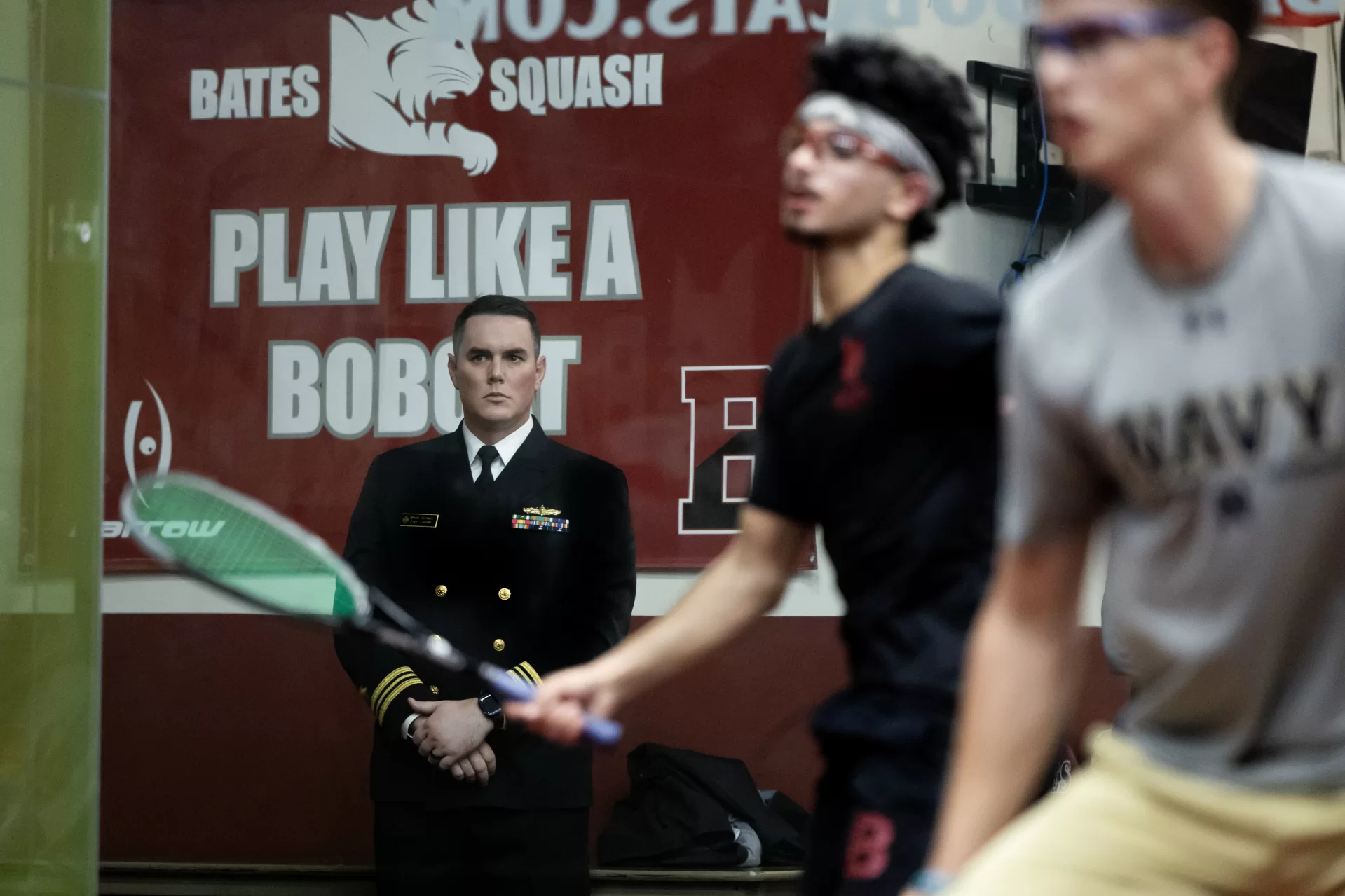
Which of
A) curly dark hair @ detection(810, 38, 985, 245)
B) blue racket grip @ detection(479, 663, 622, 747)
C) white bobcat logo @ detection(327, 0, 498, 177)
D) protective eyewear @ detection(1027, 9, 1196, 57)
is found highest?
white bobcat logo @ detection(327, 0, 498, 177)

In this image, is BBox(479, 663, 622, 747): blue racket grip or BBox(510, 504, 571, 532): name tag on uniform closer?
BBox(479, 663, 622, 747): blue racket grip

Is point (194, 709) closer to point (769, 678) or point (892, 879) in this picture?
point (769, 678)

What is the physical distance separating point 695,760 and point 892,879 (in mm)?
2502

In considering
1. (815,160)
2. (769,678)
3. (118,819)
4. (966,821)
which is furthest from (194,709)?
(966,821)

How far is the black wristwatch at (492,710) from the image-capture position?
14.5 feet

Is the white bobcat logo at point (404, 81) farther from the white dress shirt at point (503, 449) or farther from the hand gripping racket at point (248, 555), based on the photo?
the hand gripping racket at point (248, 555)

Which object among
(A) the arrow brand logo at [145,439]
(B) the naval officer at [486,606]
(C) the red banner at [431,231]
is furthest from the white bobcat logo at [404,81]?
(A) the arrow brand logo at [145,439]

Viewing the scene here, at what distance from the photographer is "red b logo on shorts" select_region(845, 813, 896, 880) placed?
2182 millimetres

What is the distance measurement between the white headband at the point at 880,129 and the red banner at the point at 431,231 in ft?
6.93

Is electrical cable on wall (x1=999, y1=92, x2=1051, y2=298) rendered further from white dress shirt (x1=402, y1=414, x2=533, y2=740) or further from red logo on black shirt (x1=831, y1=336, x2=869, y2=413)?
red logo on black shirt (x1=831, y1=336, x2=869, y2=413)

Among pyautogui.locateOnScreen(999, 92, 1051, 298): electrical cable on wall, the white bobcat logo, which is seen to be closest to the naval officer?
the white bobcat logo

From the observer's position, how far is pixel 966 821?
1.66 metres

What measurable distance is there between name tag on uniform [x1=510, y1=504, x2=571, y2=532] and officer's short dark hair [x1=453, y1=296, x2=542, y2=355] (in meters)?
0.45

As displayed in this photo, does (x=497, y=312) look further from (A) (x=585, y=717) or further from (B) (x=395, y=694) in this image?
(A) (x=585, y=717)
